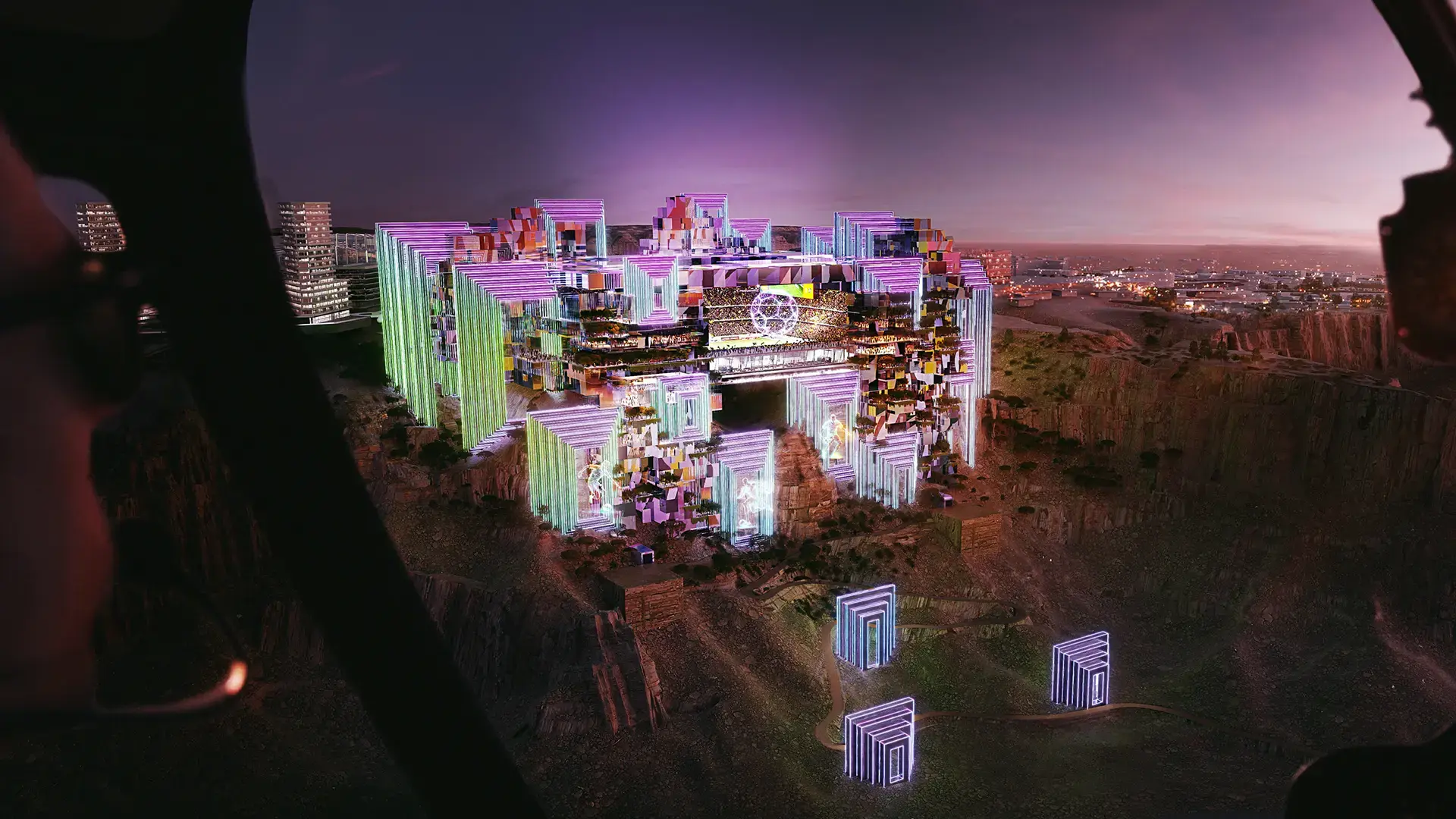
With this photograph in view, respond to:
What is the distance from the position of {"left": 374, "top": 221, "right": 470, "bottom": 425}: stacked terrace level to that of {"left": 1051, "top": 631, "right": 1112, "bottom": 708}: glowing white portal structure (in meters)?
10.4

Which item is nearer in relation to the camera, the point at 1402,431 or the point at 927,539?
the point at 927,539

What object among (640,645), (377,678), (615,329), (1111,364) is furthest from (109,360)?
(1111,364)

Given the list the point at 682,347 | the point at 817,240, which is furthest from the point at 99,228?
the point at 817,240

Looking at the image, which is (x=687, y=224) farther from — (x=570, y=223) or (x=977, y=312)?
(x=977, y=312)

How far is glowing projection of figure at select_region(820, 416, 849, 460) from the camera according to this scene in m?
16.7

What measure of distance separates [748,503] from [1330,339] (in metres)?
17.2

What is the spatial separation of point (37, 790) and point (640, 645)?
6.41m

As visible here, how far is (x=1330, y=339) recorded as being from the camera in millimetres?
24109

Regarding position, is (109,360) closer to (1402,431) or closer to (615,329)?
(615,329)

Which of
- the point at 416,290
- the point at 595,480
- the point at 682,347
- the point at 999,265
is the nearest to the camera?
the point at 595,480

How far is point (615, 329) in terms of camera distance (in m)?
14.9

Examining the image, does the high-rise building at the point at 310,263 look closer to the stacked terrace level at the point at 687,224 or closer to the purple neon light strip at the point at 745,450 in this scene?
the stacked terrace level at the point at 687,224

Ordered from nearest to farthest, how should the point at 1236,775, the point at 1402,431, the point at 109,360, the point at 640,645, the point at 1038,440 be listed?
the point at 109,360 < the point at 1236,775 < the point at 640,645 < the point at 1402,431 < the point at 1038,440

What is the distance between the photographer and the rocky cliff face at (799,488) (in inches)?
630
